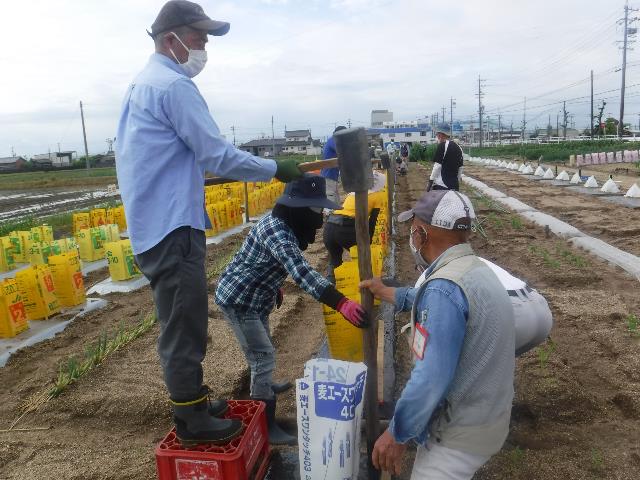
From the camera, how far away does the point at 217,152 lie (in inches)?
82.4

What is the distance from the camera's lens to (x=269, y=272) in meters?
2.87

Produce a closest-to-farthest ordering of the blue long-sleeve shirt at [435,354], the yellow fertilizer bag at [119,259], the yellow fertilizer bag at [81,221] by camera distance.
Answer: the blue long-sleeve shirt at [435,354] → the yellow fertilizer bag at [119,259] → the yellow fertilizer bag at [81,221]

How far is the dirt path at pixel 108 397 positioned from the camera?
3168 millimetres

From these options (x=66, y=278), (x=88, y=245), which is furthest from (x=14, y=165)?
(x=66, y=278)

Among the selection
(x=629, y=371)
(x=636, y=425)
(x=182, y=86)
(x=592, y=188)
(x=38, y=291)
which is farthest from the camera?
(x=592, y=188)

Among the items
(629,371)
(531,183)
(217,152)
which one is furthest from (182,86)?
(531,183)

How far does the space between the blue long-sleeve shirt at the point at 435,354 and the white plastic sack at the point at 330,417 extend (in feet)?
1.29

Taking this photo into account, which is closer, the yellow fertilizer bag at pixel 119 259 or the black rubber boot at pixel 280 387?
the black rubber boot at pixel 280 387

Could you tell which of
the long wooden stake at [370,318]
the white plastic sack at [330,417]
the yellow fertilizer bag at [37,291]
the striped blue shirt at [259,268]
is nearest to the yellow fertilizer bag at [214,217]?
the yellow fertilizer bag at [37,291]

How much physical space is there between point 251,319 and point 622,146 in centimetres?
3627

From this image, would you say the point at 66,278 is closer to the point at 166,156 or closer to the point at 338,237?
the point at 338,237

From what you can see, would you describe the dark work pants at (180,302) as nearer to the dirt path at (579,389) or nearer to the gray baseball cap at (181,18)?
the gray baseball cap at (181,18)

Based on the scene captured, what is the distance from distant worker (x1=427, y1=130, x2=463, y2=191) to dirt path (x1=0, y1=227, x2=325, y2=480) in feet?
10.2

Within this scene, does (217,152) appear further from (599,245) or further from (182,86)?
(599,245)
